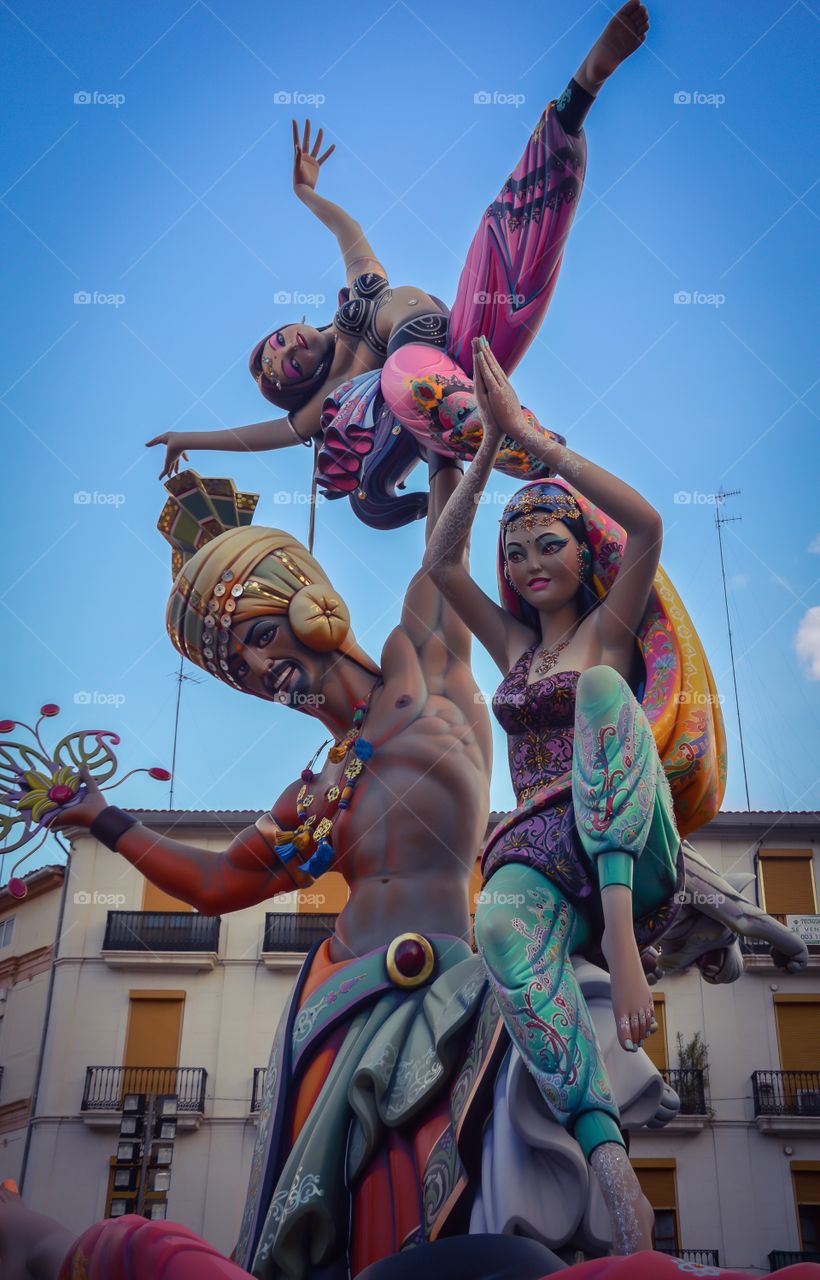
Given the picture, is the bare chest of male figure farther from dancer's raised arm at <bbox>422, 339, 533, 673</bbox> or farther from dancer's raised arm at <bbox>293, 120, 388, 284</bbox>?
dancer's raised arm at <bbox>293, 120, 388, 284</bbox>

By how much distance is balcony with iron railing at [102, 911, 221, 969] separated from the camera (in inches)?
581

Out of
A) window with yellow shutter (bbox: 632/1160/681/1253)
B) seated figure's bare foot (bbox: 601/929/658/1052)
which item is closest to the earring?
seated figure's bare foot (bbox: 601/929/658/1052)

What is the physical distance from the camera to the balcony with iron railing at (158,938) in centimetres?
1475

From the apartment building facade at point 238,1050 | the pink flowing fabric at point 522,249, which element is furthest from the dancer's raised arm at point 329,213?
the apartment building facade at point 238,1050

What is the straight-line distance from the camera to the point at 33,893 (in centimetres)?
1600

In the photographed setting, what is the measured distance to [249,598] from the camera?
5262 mm

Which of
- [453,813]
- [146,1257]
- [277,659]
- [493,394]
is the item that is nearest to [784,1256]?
[453,813]

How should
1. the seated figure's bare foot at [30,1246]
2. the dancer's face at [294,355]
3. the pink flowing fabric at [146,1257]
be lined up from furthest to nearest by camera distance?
the dancer's face at [294,355] < the seated figure's bare foot at [30,1246] < the pink flowing fabric at [146,1257]

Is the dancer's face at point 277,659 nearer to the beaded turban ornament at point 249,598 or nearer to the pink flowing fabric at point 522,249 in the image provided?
the beaded turban ornament at point 249,598

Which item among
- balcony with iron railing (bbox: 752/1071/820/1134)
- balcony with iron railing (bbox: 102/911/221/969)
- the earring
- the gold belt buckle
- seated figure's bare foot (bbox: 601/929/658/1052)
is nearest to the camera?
seated figure's bare foot (bbox: 601/929/658/1052)

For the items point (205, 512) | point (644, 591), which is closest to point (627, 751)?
point (644, 591)

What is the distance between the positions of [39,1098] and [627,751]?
485 inches

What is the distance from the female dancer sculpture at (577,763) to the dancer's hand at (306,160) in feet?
9.06

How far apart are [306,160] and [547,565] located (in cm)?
313
